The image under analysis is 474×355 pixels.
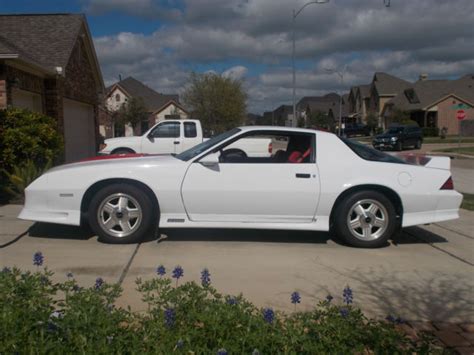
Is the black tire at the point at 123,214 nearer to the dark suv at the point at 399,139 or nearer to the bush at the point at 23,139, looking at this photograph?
the bush at the point at 23,139

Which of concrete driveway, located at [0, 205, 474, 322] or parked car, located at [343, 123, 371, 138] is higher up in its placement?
parked car, located at [343, 123, 371, 138]

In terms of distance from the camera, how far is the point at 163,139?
15211 mm

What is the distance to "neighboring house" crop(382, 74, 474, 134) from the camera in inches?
2277

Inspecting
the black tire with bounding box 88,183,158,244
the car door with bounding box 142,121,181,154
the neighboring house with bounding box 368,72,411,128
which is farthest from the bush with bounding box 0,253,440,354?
the neighboring house with bounding box 368,72,411,128

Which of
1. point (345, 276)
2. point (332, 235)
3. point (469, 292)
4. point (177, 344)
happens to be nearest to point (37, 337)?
point (177, 344)

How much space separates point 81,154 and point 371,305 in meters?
16.4

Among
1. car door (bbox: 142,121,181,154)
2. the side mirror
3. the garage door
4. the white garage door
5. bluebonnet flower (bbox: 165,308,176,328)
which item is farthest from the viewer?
the garage door

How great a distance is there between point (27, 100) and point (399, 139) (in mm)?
26662

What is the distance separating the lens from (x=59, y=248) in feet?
18.6

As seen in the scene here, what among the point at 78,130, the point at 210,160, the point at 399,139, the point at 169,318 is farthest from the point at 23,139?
the point at 399,139

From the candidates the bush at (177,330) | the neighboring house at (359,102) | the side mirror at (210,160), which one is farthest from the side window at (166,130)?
the neighboring house at (359,102)

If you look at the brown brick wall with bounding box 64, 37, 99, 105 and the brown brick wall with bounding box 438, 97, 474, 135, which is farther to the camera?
the brown brick wall with bounding box 438, 97, 474, 135

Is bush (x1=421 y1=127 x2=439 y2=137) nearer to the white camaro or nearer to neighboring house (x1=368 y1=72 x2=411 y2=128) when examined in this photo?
neighboring house (x1=368 y1=72 x2=411 y2=128)

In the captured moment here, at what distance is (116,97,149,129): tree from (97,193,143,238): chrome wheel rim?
161 ft
